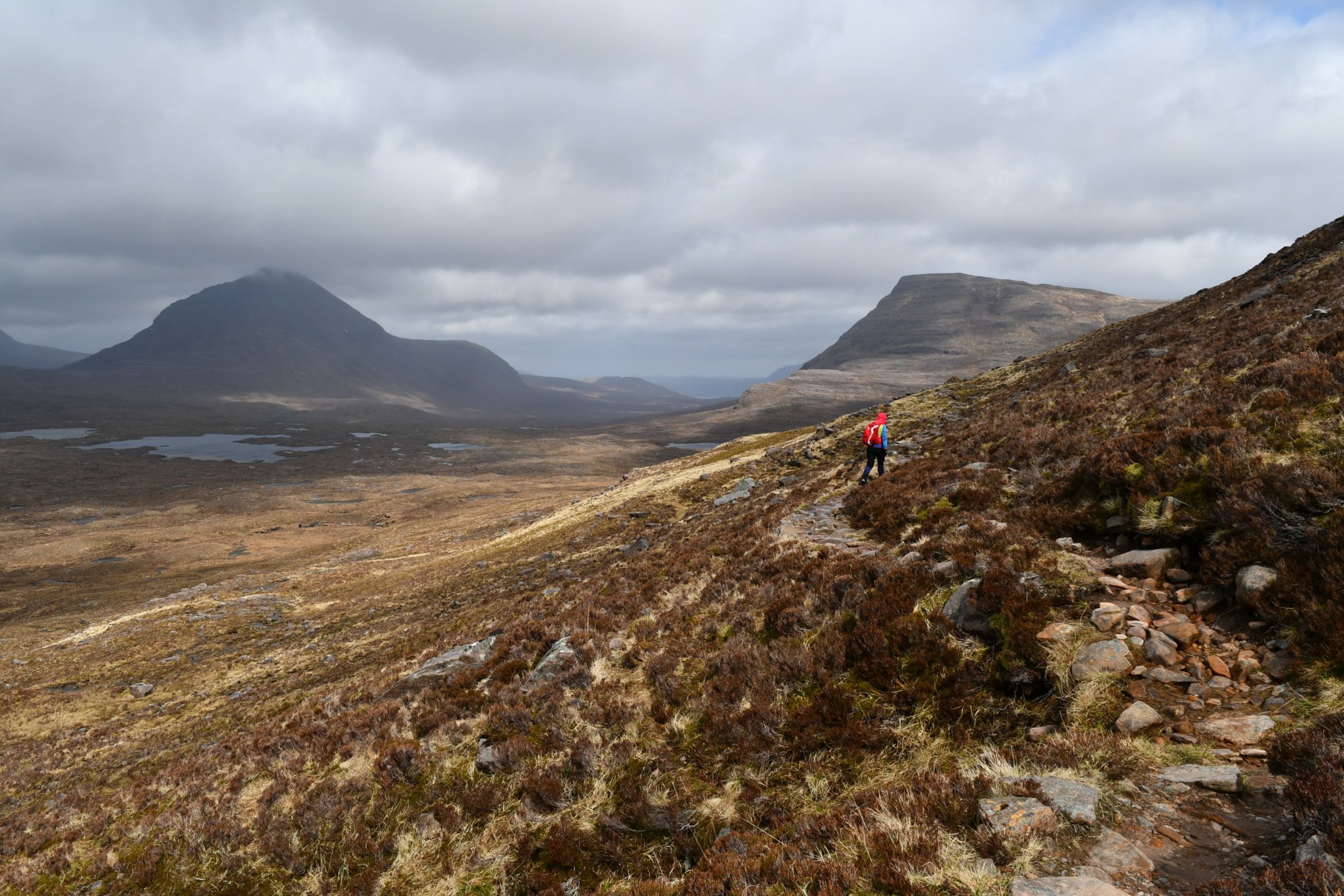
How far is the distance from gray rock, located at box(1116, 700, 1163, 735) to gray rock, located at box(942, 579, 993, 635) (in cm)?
204

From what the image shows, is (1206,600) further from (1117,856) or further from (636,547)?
(636,547)

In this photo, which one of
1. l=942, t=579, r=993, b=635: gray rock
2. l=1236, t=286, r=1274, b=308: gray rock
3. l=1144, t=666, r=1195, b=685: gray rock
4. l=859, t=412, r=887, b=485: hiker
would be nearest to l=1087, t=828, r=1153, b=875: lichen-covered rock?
l=1144, t=666, r=1195, b=685: gray rock

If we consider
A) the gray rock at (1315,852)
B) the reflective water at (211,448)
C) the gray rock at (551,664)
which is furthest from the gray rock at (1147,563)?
the reflective water at (211,448)

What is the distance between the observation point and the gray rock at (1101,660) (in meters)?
6.46

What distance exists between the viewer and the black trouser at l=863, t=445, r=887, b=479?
21294mm

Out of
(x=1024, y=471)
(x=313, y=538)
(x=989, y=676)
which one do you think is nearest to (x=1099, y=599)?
(x=989, y=676)

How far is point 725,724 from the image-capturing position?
343 inches

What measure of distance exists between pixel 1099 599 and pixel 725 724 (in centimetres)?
576

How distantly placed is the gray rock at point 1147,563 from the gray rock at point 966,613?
2.05 m

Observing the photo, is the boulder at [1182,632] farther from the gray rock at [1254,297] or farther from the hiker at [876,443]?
the gray rock at [1254,297]

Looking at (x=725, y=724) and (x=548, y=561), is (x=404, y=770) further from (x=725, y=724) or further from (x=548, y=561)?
(x=548, y=561)

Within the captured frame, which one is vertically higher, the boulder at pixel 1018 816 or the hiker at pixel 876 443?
the hiker at pixel 876 443

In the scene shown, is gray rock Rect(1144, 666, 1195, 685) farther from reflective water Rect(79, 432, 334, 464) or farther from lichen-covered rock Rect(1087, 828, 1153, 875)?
reflective water Rect(79, 432, 334, 464)

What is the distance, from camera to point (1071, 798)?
16.4 ft
